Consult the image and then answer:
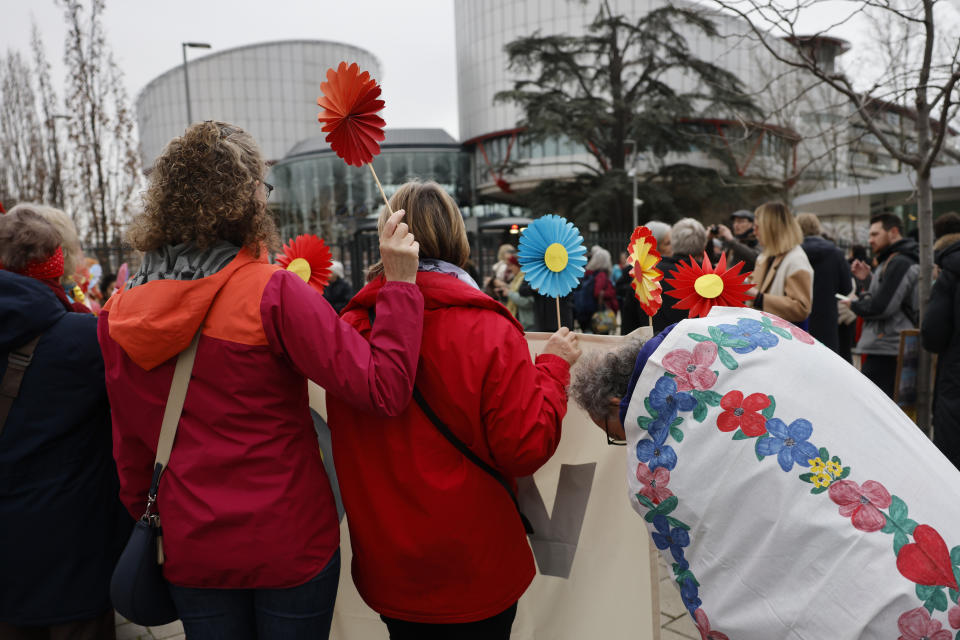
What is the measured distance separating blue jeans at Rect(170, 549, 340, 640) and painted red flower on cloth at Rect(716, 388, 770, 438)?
40.5 inches

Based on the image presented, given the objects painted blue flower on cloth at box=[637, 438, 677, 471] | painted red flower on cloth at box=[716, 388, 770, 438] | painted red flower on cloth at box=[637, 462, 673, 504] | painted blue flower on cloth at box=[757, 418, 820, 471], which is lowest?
painted red flower on cloth at box=[637, 462, 673, 504]

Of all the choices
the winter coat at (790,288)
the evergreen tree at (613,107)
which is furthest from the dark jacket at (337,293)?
the evergreen tree at (613,107)

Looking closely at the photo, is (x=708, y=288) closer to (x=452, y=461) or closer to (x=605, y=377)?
(x=605, y=377)

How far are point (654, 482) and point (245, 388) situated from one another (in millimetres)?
935

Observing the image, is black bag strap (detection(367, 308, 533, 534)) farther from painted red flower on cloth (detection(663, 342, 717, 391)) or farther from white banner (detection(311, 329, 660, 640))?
white banner (detection(311, 329, 660, 640))

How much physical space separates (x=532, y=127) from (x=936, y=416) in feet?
82.9

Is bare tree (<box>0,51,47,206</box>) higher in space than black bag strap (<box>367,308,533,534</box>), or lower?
higher

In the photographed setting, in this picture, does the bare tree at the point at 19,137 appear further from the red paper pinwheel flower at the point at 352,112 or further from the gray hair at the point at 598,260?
the red paper pinwheel flower at the point at 352,112

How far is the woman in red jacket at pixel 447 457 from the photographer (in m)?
1.66

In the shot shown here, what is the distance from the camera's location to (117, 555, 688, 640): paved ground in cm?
309

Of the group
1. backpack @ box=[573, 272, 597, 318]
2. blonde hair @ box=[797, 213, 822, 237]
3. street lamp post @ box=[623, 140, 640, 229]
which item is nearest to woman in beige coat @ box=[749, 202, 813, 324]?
blonde hair @ box=[797, 213, 822, 237]

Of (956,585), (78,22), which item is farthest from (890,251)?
(78,22)

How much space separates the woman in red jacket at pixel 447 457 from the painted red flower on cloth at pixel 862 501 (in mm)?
669

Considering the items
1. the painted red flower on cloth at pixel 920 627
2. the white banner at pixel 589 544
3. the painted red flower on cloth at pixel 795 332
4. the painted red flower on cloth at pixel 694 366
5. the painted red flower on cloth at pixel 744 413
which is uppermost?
the painted red flower on cloth at pixel 795 332
